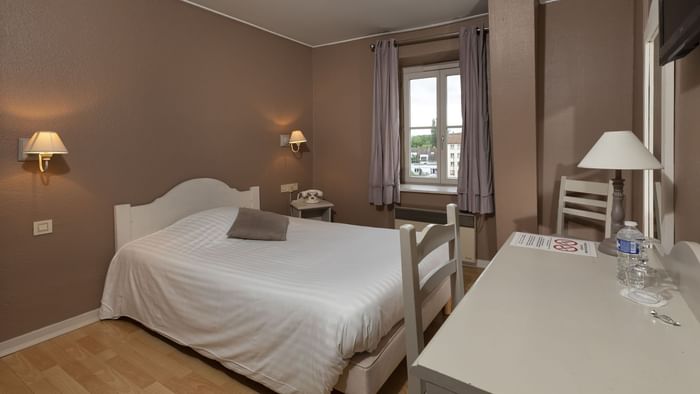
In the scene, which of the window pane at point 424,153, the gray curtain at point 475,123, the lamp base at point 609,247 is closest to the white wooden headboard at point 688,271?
the lamp base at point 609,247

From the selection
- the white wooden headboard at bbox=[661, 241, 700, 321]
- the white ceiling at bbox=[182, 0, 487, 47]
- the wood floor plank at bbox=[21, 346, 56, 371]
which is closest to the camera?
the white wooden headboard at bbox=[661, 241, 700, 321]

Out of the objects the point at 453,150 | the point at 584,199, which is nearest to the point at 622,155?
the point at 584,199

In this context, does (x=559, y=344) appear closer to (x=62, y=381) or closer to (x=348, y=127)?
(x=62, y=381)

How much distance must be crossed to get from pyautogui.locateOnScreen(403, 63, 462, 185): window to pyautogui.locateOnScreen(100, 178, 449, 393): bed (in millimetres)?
1555

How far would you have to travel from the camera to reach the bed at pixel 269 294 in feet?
5.19

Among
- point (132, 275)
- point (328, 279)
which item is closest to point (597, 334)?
point (328, 279)

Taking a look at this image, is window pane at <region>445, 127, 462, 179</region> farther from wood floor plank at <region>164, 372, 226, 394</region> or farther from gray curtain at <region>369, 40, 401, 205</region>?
wood floor plank at <region>164, 372, 226, 394</region>

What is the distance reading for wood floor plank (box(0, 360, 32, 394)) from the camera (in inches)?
73.4

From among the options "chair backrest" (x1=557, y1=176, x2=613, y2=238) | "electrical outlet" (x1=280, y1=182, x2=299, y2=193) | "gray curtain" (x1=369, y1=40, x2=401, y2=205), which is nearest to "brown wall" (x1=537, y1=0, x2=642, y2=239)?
"chair backrest" (x1=557, y1=176, x2=613, y2=238)

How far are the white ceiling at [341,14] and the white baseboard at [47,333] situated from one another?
265 cm

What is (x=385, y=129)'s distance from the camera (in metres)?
3.90

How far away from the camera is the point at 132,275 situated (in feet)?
8.01

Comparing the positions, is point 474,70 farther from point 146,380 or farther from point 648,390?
point 146,380

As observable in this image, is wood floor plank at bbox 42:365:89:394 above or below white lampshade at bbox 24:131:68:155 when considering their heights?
below
